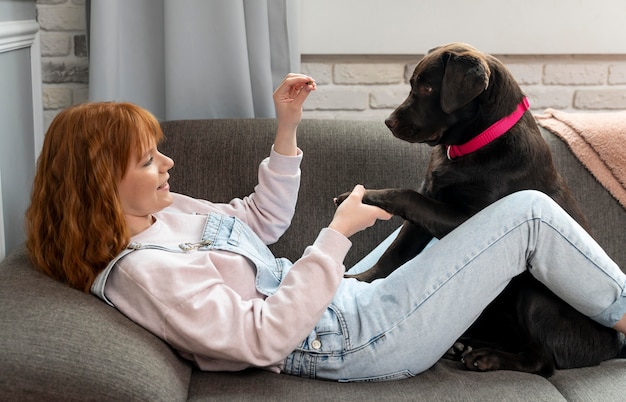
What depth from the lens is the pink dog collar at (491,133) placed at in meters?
1.76

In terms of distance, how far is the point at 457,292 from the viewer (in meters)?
1.53

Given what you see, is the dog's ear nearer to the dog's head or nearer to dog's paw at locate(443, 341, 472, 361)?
the dog's head

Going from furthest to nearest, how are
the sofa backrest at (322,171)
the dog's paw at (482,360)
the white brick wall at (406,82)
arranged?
the white brick wall at (406,82)
the sofa backrest at (322,171)
the dog's paw at (482,360)

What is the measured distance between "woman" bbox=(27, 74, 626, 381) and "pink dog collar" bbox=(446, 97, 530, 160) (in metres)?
0.23

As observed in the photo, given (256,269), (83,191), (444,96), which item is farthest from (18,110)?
(444,96)

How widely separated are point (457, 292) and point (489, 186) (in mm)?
331

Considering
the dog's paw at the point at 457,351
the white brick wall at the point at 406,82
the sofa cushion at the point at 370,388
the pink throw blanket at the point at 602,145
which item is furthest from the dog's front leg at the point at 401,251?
the white brick wall at the point at 406,82

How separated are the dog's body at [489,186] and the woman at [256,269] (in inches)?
4.3

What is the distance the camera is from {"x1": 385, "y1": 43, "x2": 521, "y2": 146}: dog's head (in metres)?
1.69

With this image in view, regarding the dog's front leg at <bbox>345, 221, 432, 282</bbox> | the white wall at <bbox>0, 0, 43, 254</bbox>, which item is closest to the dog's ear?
the dog's front leg at <bbox>345, 221, 432, 282</bbox>

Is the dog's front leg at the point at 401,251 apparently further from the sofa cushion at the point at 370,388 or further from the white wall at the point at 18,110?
the white wall at the point at 18,110

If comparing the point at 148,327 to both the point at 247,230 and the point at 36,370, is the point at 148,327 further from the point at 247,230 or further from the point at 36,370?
the point at 247,230

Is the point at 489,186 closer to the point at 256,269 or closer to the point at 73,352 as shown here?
the point at 256,269

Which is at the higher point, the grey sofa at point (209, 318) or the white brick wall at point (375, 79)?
the white brick wall at point (375, 79)
